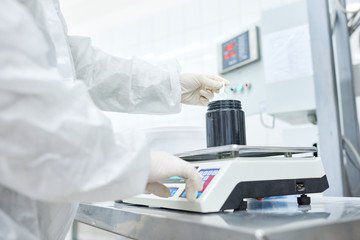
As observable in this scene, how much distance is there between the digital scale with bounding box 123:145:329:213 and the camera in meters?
0.53

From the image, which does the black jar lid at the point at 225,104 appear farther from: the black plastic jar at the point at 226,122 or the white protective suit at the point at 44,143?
the white protective suit at the point at 44,143

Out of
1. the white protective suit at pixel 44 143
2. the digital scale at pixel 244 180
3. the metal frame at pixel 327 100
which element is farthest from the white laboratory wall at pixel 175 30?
the white protective suit at pixel 44 143

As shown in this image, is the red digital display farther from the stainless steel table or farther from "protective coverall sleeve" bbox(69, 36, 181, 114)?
the stainless steel table

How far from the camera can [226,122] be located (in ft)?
2.12

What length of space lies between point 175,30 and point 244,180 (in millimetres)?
2246

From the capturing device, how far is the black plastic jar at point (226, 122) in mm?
645

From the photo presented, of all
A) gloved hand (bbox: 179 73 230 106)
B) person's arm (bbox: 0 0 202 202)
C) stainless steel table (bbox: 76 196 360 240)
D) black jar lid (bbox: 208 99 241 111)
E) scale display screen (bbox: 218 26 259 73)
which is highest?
scale display screen (bbox: 218 26 259 73)

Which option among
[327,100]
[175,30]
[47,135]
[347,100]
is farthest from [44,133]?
[175,30]

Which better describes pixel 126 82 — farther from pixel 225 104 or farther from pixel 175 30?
pixel 175 30

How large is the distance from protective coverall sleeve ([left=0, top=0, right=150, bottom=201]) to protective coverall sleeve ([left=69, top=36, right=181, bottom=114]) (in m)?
0.54

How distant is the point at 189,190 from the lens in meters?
0.53

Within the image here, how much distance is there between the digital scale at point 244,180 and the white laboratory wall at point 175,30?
3.76 ft

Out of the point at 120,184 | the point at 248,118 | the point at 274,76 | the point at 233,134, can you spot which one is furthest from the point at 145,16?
the point at 120,184

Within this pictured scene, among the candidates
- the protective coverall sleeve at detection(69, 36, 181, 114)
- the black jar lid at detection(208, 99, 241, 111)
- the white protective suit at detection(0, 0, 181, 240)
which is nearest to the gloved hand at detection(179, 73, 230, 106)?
the protective coverall sleeve at detection(69, 36, 181, 114)
